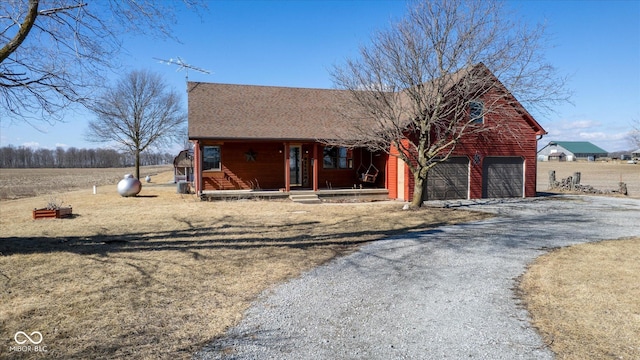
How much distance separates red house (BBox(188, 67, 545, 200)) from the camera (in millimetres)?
17422

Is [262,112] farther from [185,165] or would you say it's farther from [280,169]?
[185,165]

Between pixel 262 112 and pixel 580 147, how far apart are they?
388 ft

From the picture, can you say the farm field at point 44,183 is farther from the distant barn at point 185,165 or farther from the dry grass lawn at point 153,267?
the dry grass lawn at point 153,267

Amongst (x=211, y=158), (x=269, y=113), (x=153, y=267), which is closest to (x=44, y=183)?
(x=211, y=158)

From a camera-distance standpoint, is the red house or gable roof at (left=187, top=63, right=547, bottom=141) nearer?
gable roof at (left=187, top=63, right=547, bottom=141)

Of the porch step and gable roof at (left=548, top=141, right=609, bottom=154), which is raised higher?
gable roof at (left=548, top=141, right=609, bottom=154)

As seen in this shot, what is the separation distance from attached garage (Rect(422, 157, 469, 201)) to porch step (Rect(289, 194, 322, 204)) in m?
4.81

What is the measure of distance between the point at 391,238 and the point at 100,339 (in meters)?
6.59

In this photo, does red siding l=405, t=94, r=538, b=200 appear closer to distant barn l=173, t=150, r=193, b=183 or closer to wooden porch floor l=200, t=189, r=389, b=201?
wooden porch floor l=200, t=189, r=389, b=201

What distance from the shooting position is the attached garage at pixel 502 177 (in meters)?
18.6

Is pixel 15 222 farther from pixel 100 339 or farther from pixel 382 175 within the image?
pixel 382 175

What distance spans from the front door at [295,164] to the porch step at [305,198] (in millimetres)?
2179

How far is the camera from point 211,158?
59.2 feet

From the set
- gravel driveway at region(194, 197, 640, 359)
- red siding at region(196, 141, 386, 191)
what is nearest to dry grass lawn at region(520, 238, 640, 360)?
gravel driveway at region(194, 197, 640, 359)
